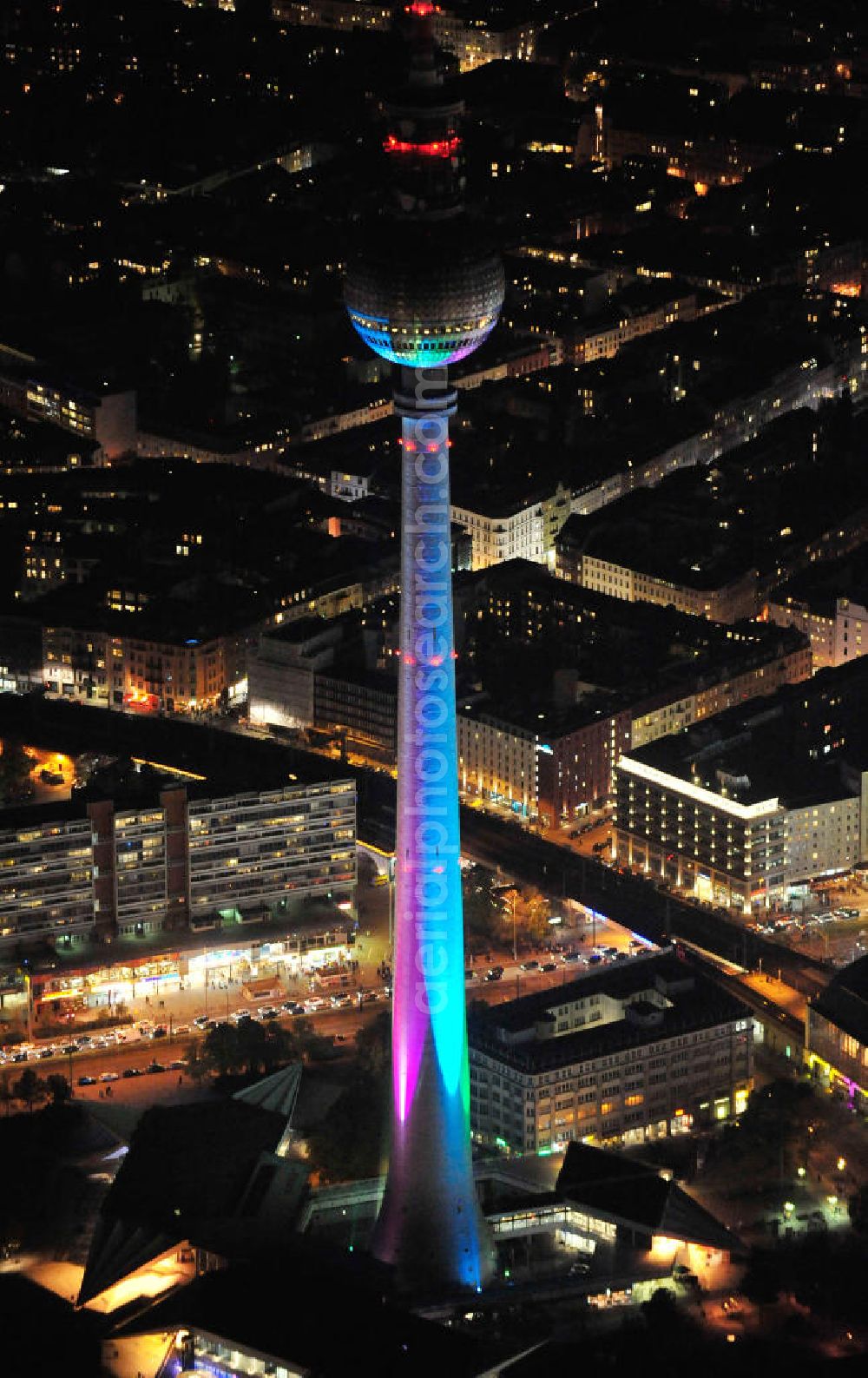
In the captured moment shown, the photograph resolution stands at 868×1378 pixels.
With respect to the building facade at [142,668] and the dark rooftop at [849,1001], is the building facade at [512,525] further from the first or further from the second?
the dark rooftop at [849,1001]

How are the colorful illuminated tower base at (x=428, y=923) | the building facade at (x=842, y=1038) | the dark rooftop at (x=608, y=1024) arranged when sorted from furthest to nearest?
the building facade at (x=842, y=1038), the dark rooftop at (x=608, y=1024), the colorful illuminated tower base at (x=428, y=923)

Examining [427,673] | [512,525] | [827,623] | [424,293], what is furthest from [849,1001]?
[512,525]

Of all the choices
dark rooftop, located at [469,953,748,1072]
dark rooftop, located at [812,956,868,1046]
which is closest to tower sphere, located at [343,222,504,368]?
dark rooftop, located at [469,953,748,1072]

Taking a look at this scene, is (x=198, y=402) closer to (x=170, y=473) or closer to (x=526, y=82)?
(x=170, y=473)

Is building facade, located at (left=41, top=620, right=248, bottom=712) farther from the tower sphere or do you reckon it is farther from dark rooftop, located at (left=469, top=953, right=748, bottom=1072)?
the tower sphere

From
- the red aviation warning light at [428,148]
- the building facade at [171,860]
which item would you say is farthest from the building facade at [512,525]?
the red aviation warning light at [428,148]
